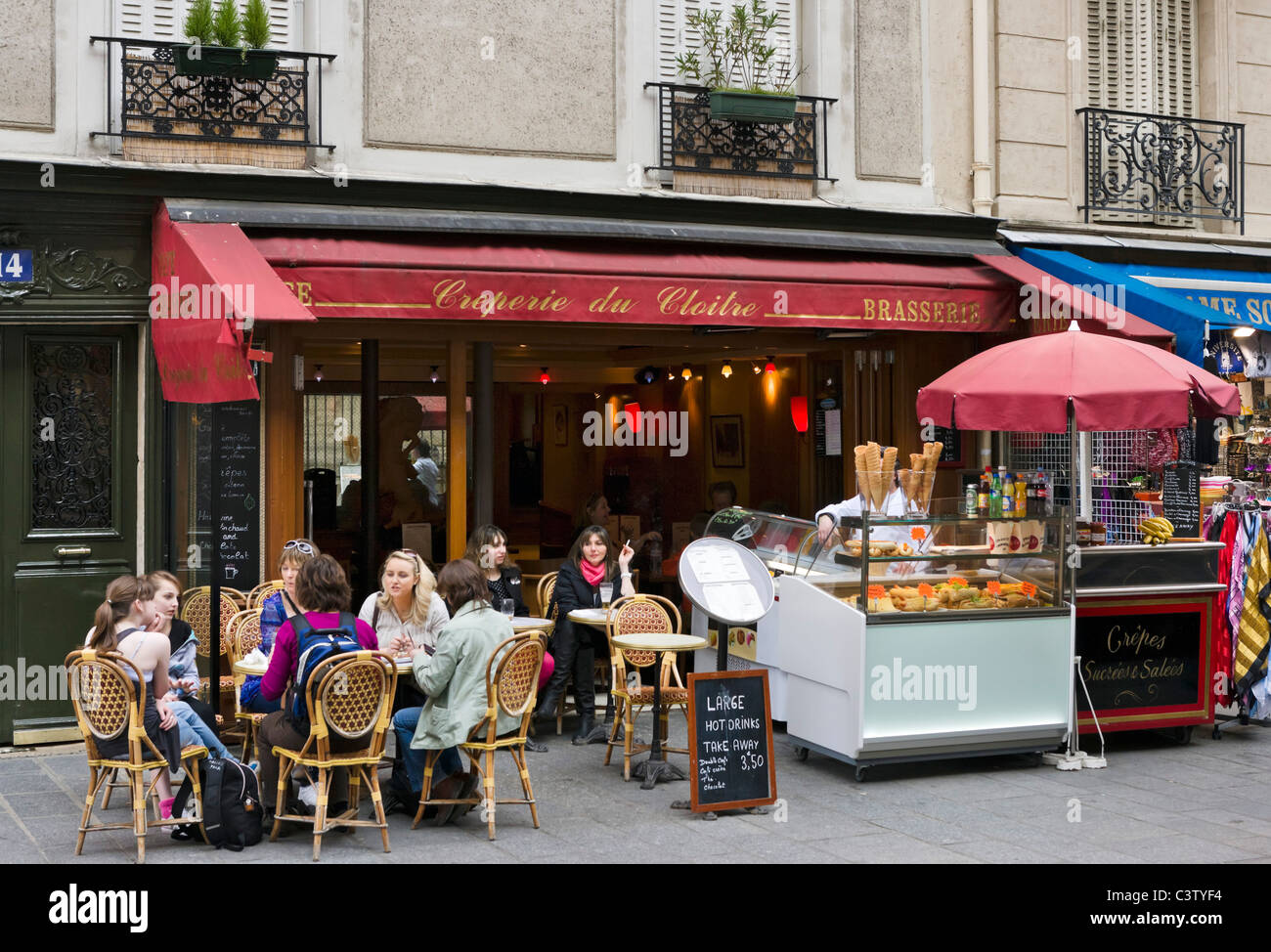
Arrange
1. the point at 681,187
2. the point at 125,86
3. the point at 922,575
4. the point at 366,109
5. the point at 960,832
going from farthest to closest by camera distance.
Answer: the point at 681,187 < the point at 366,109 < the point at 125,86 < the point at 922,575 < the point at 960,832

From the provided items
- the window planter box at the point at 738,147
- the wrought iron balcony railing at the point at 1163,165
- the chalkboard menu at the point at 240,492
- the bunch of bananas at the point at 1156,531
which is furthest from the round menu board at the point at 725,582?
the wrought iron balcony railing at the point at 1163,165

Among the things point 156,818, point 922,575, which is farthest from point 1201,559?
point 156,818

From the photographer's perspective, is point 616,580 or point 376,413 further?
point 376,413

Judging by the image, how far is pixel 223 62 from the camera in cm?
916

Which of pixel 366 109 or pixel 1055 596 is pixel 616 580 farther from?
pixel 366 109

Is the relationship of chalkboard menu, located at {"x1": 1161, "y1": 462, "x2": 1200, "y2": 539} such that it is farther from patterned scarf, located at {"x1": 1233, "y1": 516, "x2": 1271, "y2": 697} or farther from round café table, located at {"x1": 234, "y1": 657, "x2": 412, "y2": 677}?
round café table, located at {"x1": 234, "y1": 657, "x2": 412, "y2": 677}

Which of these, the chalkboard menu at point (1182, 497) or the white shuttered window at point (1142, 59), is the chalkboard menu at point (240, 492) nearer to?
the chalkboard menu at point (1182, 497)

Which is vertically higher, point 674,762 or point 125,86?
point 125,86

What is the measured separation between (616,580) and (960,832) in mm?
3235

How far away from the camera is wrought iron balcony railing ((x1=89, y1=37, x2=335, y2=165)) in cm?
907

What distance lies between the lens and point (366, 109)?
9.68 metres

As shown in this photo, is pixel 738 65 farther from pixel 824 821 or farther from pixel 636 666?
pixel 824 821

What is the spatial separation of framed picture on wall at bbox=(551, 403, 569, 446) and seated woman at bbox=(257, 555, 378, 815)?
4576 mm

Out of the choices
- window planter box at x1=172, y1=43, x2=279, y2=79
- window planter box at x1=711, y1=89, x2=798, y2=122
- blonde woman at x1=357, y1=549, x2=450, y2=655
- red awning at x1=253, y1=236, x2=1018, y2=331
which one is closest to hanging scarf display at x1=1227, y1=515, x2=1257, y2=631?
red awning at x1=253, y1=236, x2=1018, y2=331
